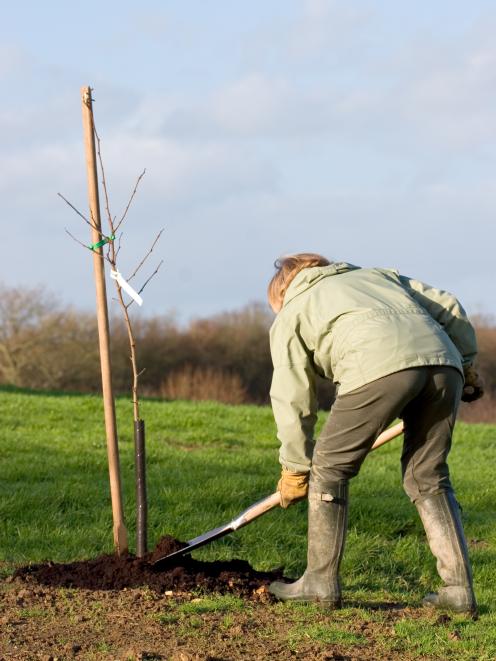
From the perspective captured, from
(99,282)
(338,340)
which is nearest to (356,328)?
(338,340)

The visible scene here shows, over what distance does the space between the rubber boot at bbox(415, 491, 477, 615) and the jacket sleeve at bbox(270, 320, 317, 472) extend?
0.71 metres

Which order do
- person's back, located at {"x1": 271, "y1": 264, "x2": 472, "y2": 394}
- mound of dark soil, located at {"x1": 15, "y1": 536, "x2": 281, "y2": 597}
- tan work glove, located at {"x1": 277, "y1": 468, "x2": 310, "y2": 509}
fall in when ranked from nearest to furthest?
person's back, located at {"x1": 271, "y1": 264, "x2": 472, "y2": 394}
tan work glove, located at {"x1": 277, "y1": 468, "x2": 310, "y2": 509}
mound of dark soil, located at {"x1": 15, "y1": 536, "x2": 281, "y2": 597}

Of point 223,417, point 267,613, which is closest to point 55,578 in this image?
point 267,613

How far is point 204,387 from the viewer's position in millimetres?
23516

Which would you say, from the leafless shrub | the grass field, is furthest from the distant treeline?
the grass field

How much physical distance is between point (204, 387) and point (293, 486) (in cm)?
1888

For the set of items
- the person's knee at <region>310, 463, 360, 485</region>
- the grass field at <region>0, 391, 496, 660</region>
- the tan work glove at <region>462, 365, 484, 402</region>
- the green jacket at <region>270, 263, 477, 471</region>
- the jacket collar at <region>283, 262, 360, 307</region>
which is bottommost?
the grass field at <region>0, 391, 496, 660</region>

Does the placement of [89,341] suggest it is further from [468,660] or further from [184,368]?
[468,660]

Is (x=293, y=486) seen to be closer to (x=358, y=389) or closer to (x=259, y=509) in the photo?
(x=259, y=509)

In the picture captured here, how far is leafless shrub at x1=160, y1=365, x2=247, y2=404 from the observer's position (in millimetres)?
22938

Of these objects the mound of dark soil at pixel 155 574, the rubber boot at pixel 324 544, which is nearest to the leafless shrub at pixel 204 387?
the mound of dark soil at pixel 155 574

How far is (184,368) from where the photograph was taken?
26016 millimetres

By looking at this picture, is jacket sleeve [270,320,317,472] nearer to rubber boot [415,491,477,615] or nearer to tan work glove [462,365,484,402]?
rubber boot [415,491,477,615]

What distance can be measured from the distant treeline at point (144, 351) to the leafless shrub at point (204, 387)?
0.08m
